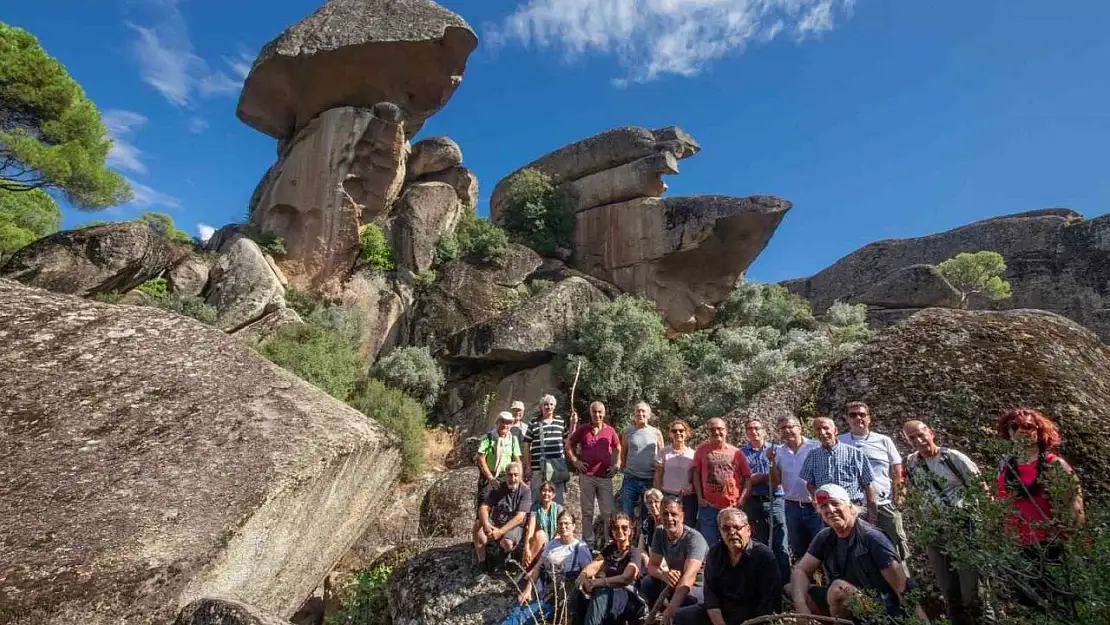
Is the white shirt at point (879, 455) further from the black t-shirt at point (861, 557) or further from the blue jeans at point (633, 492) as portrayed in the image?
the blue jeans at point (633, 492)

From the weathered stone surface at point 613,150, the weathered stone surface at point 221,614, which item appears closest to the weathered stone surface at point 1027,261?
the weathered stone surface at point 613,150

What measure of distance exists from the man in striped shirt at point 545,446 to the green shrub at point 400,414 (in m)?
7.74

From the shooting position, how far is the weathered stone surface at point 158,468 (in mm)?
3803

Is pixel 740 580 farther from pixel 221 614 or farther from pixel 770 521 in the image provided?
pixel 221 614

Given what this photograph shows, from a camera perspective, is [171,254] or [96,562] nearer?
[96,562]

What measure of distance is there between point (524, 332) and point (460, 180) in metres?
8.88

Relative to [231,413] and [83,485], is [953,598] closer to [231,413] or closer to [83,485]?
[231,413]

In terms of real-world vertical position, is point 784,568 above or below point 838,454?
below

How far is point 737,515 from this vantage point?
3791mm

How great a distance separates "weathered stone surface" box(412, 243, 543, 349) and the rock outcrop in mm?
12574

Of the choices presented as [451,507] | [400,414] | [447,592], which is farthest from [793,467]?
[400,414]

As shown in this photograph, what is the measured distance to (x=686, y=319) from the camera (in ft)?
65.7

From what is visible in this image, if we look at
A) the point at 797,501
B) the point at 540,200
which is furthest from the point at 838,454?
the point at 540,200

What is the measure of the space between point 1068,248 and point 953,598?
28.5 metres
